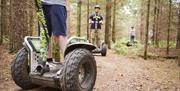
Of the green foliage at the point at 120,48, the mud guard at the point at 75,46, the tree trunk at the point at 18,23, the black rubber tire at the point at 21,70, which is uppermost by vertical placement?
the tree trunk at the point at 18,23

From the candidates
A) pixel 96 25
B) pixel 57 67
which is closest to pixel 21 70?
pixel 57 67

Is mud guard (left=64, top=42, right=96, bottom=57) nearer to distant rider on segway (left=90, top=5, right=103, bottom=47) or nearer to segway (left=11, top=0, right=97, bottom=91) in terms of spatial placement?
segway (left=11, top=0, right=97, bottom=91)

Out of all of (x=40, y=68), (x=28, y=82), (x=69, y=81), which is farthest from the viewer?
(x=28, y=82)

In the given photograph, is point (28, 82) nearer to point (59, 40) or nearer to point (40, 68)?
point (40, 68)

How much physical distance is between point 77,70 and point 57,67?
1.81ft

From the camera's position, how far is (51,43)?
17.2ft

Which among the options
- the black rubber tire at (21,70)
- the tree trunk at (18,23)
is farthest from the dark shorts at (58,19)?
the tree trunk at (18,23)

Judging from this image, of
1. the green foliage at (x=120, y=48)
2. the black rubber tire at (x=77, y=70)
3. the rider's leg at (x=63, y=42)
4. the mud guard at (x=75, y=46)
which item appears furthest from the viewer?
the green foliage at (x=120, y=48)

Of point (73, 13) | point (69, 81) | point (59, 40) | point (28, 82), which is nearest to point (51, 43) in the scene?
point (59, 40)

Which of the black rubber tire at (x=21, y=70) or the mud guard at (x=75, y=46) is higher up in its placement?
the mud guard at (x=75, y=46)

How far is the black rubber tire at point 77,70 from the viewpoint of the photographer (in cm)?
431

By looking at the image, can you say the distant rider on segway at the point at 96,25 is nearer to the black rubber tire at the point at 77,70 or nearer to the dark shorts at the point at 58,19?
the black rubber tire at the point at 77,70

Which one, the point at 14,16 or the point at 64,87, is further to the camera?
the point at 14,16

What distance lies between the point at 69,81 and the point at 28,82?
1.07 metres
